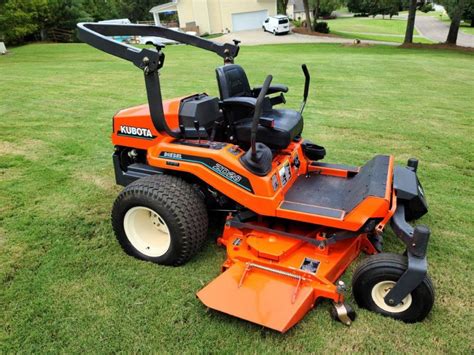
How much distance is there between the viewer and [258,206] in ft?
9.35

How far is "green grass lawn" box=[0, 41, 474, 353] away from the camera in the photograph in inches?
94.3

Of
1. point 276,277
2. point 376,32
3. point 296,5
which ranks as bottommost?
point 376,32

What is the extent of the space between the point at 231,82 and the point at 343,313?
6.68 ft

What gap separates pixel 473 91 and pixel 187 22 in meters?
32.6

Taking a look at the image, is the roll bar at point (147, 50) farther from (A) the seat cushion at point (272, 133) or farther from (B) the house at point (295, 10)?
(B) the house at point (295, 10)

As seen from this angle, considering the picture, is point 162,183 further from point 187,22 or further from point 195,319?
point 187,22

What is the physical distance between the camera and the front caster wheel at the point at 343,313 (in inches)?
96.3

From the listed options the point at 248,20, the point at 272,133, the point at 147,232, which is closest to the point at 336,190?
the point at 272,133

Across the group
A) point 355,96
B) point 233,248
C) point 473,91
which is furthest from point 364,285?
point 473,91

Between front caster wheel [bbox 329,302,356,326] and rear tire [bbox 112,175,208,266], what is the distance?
3.41 feet

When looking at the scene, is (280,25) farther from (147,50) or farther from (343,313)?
(343,313)

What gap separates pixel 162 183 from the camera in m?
2.90

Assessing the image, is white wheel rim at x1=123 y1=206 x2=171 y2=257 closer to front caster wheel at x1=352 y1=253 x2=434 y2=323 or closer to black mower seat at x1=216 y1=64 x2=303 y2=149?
black mower seat at x1=216 y1=64 x2=303 y2=149

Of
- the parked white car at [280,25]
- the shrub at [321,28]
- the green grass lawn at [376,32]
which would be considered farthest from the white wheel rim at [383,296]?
the shrub at [321,28]
